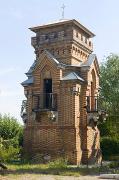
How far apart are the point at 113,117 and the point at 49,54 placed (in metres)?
6.30

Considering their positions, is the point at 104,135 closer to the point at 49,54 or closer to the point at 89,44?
the point at 89,44

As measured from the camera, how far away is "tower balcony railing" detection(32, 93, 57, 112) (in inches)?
961

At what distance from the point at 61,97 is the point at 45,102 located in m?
1.50

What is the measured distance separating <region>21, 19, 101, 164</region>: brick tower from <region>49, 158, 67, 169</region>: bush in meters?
0.84

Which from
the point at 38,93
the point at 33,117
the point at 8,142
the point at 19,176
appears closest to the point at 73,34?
the point at 38,93

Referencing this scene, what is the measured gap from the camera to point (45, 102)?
2519 cm

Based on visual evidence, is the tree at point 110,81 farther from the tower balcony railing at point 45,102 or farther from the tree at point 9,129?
the tower balcony railing at point 45,102

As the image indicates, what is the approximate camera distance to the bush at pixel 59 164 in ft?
68.4

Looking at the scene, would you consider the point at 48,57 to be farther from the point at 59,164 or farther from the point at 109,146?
the point at 109,146

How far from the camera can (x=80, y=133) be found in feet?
79.3

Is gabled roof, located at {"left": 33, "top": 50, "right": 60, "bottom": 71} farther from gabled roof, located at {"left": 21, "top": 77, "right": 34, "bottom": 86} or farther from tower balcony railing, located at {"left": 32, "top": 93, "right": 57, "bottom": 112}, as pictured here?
tower balcony railing, located at {"left": 32, "top": 93, "right": 57, "bottom": 112}

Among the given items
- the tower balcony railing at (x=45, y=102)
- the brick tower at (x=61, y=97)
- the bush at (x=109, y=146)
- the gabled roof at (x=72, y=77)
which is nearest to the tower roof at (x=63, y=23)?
the brick tower at (x=61, y=97)

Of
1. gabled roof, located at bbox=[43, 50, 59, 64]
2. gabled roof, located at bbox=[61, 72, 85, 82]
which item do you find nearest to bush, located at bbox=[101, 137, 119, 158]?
gabled roof, located at bbox=[61, 72, 85, 82]

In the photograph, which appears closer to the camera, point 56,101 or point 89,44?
point 56,101
